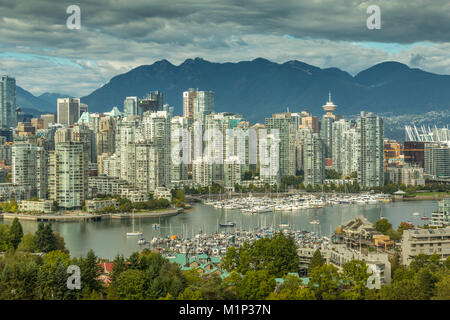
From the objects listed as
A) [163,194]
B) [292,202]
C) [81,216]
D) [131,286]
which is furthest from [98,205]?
[131,286]

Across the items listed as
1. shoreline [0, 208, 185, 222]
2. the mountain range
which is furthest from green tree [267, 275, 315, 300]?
the mountain range

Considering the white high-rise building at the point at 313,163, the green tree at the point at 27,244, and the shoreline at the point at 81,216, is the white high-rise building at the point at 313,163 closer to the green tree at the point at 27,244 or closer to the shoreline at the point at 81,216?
the shoreline at the point at 81,216

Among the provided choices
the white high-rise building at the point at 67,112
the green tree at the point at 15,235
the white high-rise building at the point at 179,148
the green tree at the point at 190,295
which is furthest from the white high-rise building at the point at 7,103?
the green tree at the point at 190,295

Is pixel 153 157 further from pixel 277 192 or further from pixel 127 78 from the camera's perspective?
pixel 127 78

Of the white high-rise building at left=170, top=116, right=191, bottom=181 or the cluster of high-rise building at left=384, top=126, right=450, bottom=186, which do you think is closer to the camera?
the white high-rise building at left=170, top=116, right=191, bottom=181

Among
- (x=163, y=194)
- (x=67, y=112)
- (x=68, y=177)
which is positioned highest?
(x=67, y=112)

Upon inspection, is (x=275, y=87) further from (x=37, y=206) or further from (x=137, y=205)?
(x=37, y=206)

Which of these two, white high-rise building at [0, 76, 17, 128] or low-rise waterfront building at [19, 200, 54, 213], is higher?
white high-rise building at [0, 76, 17, 128]

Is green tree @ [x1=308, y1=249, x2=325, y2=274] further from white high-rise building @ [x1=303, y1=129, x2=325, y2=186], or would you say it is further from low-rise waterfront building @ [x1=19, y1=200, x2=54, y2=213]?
white high-rise building @ [x1=303, y1=129, x2=325, y2=186]
